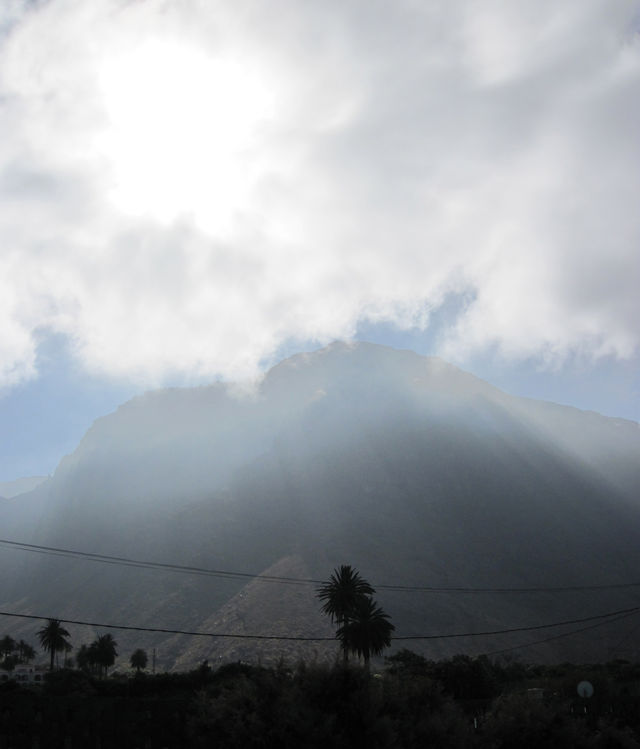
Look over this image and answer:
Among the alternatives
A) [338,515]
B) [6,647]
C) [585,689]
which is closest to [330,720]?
[585,689]

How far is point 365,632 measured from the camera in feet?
166

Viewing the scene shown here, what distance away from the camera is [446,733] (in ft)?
65.9

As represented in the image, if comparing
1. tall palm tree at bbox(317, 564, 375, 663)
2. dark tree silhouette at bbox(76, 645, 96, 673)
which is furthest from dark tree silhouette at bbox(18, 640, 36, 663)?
tall palm tree at bbox(317, 564, 375, 663)

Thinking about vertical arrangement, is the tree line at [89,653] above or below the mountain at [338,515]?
below

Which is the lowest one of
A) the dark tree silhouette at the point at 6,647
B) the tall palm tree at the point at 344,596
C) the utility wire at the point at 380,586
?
the dark tree silhouette at the point at 6,647

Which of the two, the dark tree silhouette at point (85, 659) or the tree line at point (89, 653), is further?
the dark tree silhouette at point (85, 659)

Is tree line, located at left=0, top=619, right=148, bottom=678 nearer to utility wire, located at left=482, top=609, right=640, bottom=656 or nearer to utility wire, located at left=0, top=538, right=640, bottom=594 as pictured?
utility wire, located at left=0, top=538, right=640, bottom=594

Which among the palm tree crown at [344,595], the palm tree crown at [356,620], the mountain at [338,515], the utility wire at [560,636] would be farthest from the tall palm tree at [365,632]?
the utility wire at [560,636]

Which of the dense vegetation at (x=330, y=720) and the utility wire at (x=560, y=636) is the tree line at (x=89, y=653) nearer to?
the dense vegetation at (x=330, y=720)

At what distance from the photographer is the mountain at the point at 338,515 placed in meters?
98.8

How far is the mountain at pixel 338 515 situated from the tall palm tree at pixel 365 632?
35.1 m

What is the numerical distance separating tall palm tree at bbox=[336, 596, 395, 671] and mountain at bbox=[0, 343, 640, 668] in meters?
35.1

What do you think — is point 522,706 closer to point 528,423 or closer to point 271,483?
point 271,483

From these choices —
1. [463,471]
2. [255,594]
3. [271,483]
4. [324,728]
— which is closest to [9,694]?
[324,728]
